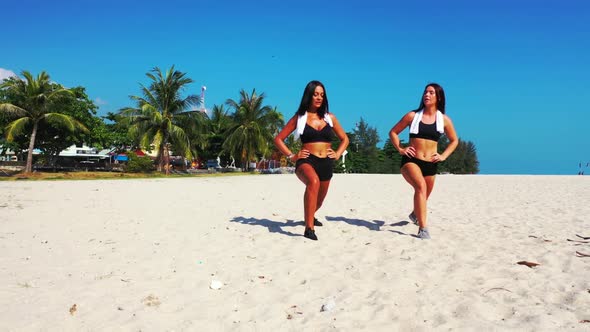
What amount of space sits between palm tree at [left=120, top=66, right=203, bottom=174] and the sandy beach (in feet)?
71.9

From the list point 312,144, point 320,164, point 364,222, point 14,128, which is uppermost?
point 14,128

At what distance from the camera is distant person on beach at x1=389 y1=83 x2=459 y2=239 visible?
532cm

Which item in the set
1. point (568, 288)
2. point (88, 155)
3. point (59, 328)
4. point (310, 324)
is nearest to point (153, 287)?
point (59, 328)

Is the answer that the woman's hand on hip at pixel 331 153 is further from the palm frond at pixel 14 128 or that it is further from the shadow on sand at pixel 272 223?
the palm frond at pixel 14 128

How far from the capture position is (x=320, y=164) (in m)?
5.52

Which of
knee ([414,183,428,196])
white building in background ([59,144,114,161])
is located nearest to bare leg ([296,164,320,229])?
knee ([414,183,428,196])

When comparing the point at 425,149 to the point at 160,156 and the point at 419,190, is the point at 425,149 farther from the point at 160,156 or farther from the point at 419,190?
the point at 160,156

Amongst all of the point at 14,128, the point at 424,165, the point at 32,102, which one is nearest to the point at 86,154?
the point at 32,102

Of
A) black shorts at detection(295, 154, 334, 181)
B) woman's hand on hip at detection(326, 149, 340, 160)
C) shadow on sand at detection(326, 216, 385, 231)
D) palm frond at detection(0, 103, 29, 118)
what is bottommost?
shadow on sand at detection(326, 216, 385, 231)

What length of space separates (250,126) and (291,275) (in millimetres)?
32355

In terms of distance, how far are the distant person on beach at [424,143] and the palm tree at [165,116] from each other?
24.9 m

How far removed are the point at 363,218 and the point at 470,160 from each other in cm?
7610

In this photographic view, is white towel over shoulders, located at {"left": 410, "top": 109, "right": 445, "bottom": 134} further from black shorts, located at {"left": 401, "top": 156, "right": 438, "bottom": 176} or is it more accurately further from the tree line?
the tree line

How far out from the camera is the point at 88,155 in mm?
47781
